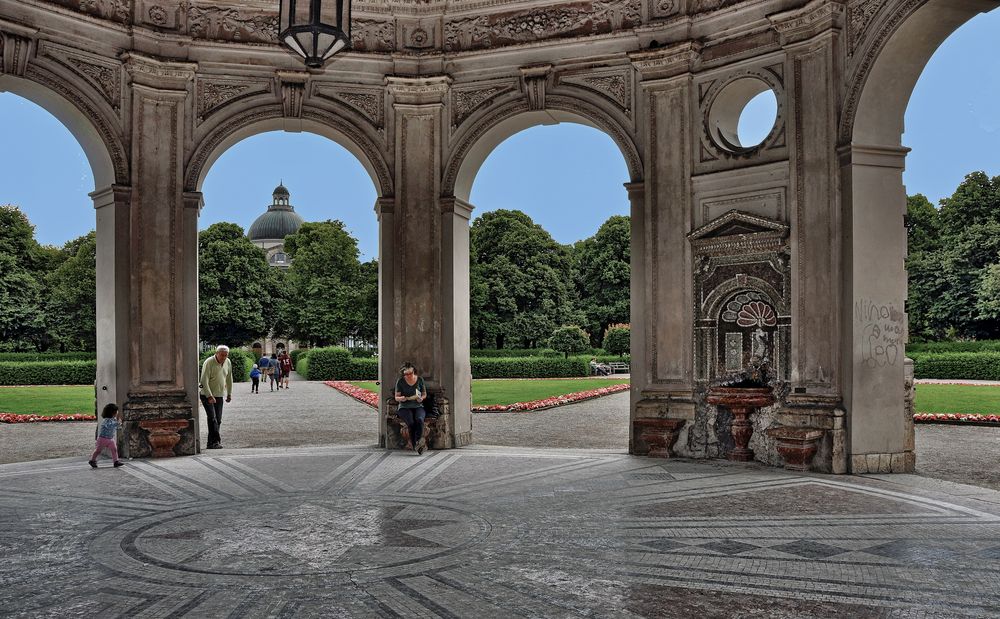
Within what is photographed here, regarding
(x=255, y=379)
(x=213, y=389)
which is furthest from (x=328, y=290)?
(x=213, y=389)

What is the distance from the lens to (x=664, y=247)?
12.6 metres

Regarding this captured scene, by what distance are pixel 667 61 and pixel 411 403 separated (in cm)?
635

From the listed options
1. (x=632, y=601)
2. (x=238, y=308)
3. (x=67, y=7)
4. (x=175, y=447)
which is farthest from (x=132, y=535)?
(x=238, y=308)

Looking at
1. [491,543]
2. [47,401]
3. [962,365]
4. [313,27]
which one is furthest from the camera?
[962,365]

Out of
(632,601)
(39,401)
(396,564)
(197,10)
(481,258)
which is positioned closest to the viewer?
(632,601)

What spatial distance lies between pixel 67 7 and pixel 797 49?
10.3 meters

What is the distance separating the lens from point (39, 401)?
941 inches

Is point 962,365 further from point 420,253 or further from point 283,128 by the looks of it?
point 283,128

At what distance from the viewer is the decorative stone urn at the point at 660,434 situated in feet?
40.0

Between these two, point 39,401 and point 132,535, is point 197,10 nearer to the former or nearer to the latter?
point 132,535

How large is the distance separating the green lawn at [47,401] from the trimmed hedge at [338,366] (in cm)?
1071

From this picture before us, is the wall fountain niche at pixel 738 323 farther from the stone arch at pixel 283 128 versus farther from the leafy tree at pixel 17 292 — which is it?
the leafy tree at pixel 17 292

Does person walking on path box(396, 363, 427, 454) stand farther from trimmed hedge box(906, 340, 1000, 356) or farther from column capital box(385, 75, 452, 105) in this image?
trimmed hedge box(906, 340, 1000, 356)

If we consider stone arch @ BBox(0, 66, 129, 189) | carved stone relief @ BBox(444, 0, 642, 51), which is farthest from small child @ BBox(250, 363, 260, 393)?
carved stone relief @ BBox(444, 0, 642, 51)
